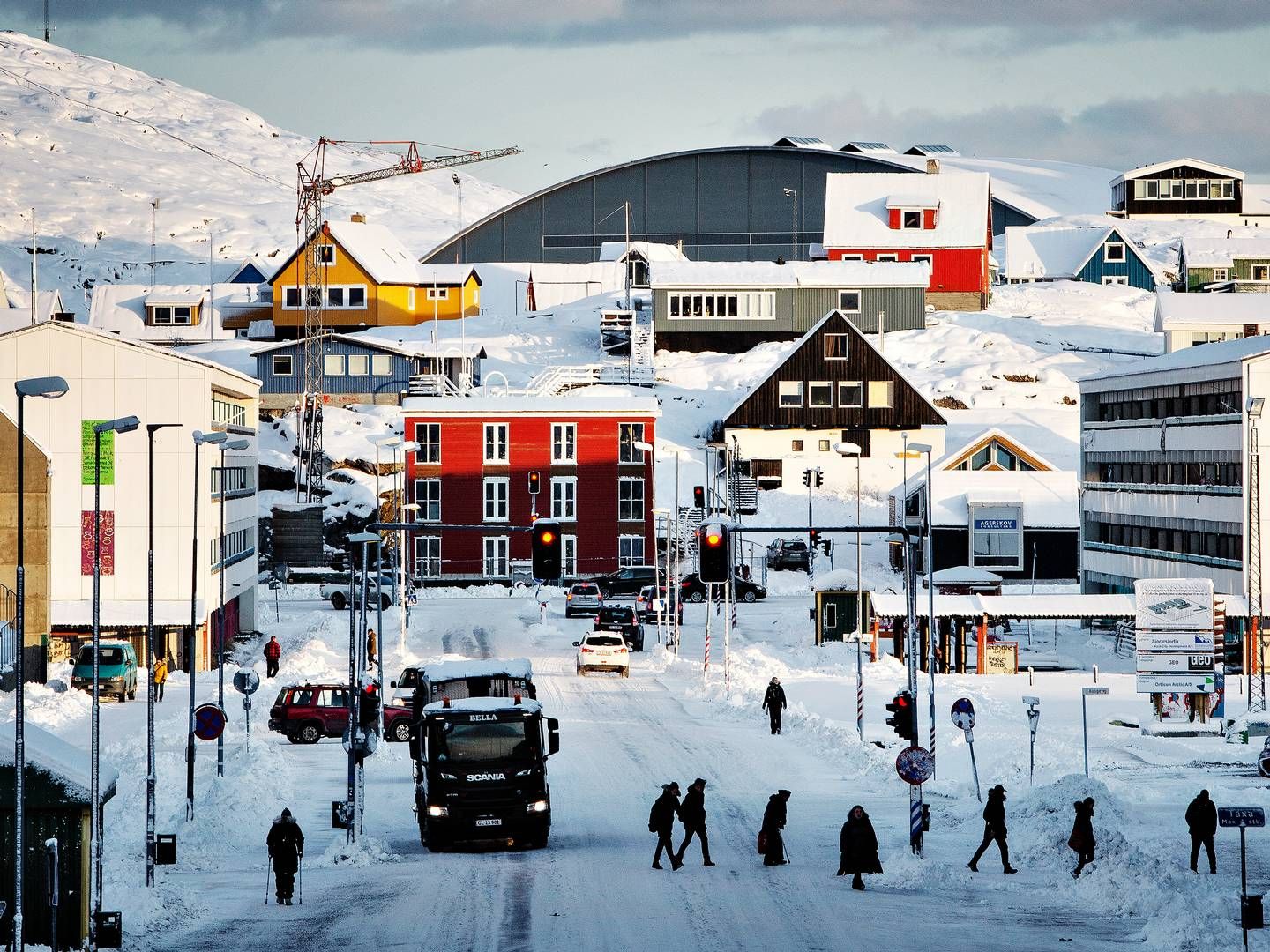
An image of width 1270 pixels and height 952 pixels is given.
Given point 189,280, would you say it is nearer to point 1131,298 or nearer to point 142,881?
point 1131,298

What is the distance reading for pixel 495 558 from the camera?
81.7 m

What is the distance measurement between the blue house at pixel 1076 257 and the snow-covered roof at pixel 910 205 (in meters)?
12.0

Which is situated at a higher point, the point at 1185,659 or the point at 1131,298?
the point at 1131,298

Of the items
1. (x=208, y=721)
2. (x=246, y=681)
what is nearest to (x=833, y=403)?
(x=246, y=681)

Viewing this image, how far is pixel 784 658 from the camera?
60562 millimetres

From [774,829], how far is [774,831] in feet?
0.16

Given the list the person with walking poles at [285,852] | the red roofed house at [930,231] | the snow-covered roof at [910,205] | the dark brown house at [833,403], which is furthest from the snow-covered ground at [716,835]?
the snow-covered roof at [910,205]

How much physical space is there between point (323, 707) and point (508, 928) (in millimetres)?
22153

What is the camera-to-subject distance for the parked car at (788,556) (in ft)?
271

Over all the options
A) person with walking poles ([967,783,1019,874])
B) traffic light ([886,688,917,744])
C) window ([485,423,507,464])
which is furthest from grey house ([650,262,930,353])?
person with walking poles ([967,783,1019,874])

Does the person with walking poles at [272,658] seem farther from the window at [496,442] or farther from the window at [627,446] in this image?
the window at [627,446]

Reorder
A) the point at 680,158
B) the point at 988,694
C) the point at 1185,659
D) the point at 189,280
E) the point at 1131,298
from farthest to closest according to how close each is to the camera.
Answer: the point at 189,280 < the point at 680,158 < the point at 1131,298 < the point at 988,694 < the point at 1185,659

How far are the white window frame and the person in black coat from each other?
174 feet

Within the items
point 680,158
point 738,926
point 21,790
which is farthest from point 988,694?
point 680,158
